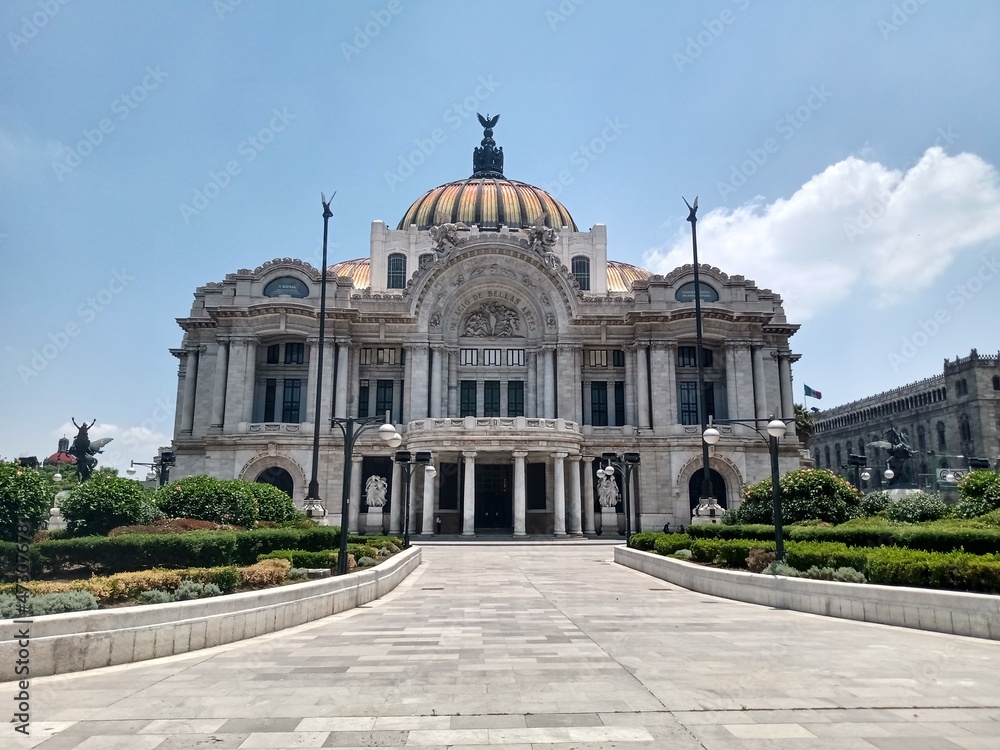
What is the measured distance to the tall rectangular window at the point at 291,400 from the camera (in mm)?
53562

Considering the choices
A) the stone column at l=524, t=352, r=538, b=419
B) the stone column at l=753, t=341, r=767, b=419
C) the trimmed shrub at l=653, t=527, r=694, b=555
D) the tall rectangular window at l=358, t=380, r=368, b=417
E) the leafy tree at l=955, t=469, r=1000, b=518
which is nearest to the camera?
the leafy tree at l=955, t=469, r=1000, b=518

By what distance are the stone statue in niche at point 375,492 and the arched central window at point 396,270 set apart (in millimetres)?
20066

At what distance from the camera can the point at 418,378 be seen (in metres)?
52.7

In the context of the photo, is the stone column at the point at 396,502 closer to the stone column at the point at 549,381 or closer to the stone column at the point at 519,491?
the stone column at the point at 519,491

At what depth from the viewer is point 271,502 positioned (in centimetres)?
3225

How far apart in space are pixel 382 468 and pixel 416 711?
45840mm

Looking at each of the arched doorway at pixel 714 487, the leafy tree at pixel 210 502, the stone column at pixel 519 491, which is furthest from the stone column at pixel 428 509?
the arched doorway at pixel 714 487

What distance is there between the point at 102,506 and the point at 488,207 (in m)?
47.7

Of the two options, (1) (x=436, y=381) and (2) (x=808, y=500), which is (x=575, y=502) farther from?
(2) (x=808, y=500)

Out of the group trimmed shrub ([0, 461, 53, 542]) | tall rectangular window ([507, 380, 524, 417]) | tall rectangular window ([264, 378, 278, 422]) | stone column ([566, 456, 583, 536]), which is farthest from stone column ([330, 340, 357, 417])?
trimmed shrub ([0, 461, 53, 542])

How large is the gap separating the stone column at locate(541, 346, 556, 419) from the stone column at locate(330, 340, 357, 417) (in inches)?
572

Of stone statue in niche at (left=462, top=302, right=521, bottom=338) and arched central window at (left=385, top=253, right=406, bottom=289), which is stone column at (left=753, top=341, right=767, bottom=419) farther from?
arched central window at (left=385, top=253, right=406, bottom=289)

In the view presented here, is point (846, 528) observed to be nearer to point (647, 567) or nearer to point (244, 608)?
point (647, 567)

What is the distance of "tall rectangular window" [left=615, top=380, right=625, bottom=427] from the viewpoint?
5456 centimetres
